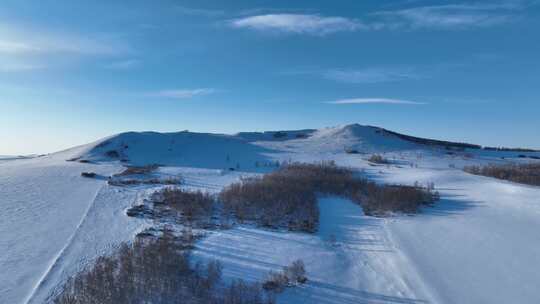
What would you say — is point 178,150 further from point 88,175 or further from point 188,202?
point 188,202

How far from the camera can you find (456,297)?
16.8 ft

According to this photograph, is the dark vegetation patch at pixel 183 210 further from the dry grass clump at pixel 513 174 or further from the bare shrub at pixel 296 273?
the dry grass clump at pixel 513 174

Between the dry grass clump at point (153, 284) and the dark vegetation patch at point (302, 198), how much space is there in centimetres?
325

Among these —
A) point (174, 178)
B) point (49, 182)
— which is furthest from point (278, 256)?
point (49, 182)

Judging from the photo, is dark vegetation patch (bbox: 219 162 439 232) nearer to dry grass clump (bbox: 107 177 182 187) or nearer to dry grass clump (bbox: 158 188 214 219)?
dry grass clump (bbox: 158 188 214 219)

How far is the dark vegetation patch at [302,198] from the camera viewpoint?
366 inches

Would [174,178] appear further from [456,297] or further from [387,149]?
[387,149]

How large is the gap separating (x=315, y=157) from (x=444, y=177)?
28.0ft

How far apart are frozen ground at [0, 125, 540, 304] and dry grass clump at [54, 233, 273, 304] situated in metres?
0.43

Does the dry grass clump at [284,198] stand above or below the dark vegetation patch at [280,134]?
below

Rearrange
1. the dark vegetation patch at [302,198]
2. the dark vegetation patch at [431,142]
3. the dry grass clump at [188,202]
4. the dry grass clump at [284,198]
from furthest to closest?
1. the dark vegetation patch at [431,142]
2. the dry grass clump at [188,202]
3. the dark vegetation patch at [302,198]
4. the dry grass clump at [284,198]

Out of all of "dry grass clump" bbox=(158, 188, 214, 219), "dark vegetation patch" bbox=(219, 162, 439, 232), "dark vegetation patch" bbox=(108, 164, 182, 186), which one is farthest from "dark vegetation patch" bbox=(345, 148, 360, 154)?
"dry grass clump" bbox=(158, 188, 214, 219)

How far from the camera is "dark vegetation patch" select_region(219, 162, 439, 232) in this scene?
30.5 ft

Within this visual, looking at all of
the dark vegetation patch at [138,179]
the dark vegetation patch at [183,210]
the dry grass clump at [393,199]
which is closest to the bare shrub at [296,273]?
the dark vegetation patch at [183,210]
